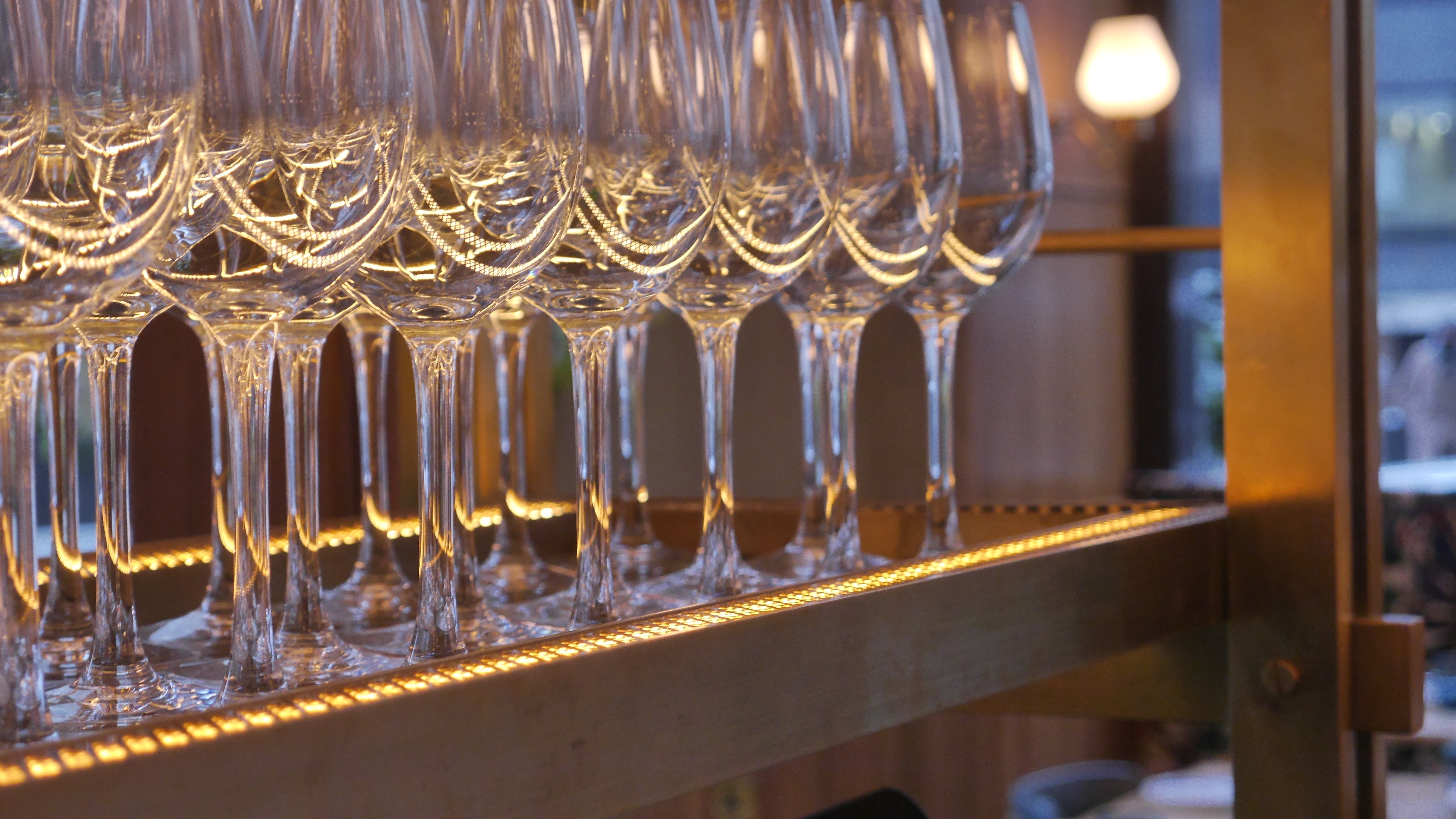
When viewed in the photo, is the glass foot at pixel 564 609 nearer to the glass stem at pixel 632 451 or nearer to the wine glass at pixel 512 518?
the wine glass at pixel 512 518

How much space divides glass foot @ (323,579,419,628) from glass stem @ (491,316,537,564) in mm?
67

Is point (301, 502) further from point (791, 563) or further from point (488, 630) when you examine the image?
point (791, 563)

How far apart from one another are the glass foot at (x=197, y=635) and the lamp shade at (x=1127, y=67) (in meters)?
4.25

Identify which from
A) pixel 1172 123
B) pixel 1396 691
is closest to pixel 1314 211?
pixel 1396 691

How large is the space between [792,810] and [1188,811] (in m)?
0.66

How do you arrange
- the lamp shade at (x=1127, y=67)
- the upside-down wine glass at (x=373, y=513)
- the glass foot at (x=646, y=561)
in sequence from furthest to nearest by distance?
the lamp shade at (x=1127, y=67) → the glass foot at (x=646, y=561) → the upside-down wine glass at (x=373, y=513)

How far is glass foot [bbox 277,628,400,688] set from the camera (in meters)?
0.41


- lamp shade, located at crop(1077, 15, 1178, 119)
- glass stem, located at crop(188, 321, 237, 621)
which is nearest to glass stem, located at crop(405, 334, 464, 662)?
glass stem, located at crop(188, 321, 237, 621)

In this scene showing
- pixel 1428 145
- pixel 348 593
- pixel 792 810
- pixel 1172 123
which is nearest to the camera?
pixel 348 593

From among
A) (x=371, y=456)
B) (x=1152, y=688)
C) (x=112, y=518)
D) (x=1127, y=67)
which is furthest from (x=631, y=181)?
(x=1127, y=67)

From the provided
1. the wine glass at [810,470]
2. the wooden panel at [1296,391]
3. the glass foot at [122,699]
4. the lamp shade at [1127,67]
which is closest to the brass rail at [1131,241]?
the wooden panel at [1296,391]

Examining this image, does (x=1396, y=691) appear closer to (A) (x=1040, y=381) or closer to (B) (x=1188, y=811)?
(B) (x=1188, y=811)

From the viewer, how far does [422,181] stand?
0.41 metres

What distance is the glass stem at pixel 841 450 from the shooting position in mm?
631
